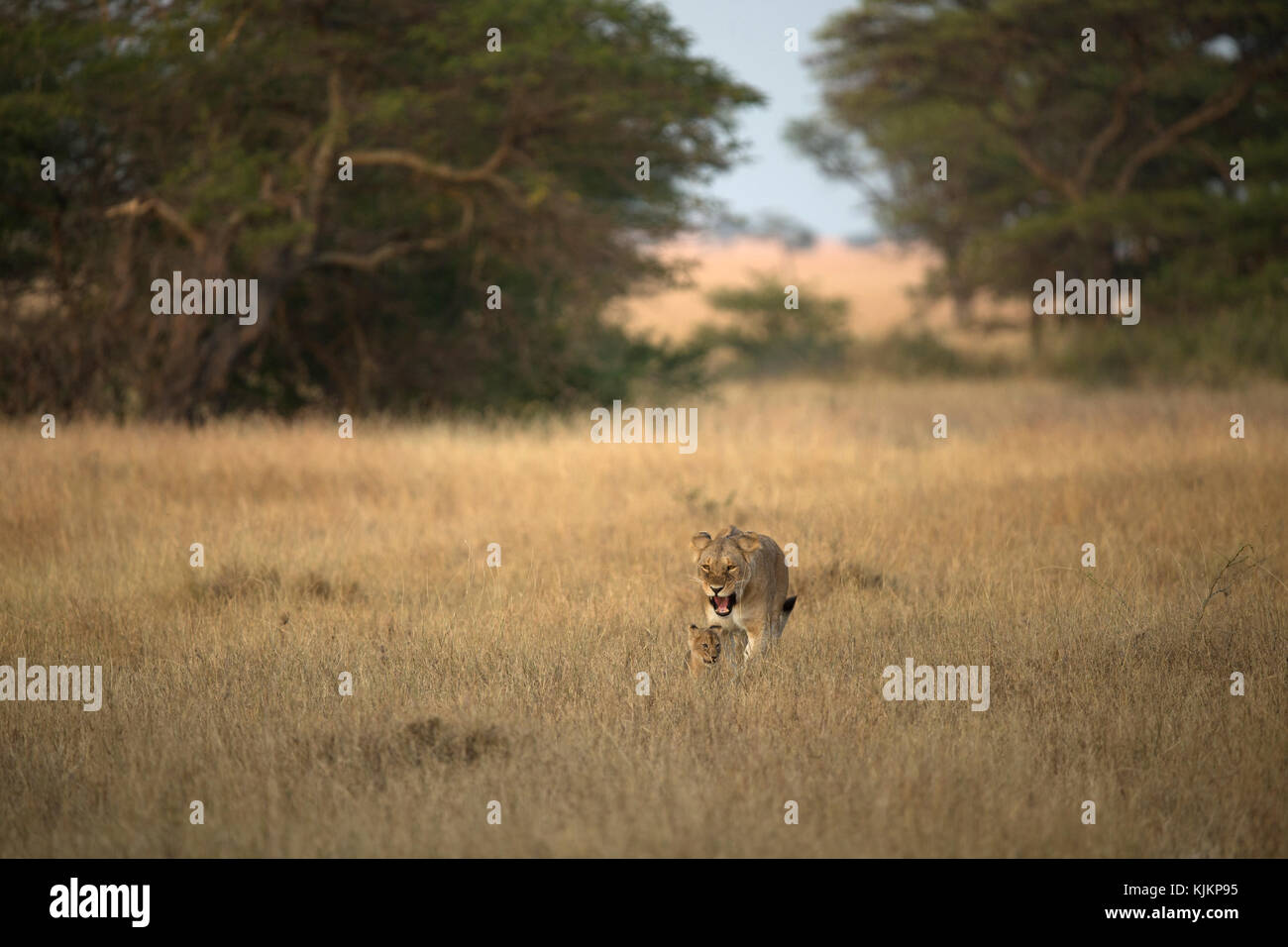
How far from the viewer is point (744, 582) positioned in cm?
576

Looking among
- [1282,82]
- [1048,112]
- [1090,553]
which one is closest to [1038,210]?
[1048,112]

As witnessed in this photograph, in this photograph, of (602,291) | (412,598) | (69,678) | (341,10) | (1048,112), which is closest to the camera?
(69,678)

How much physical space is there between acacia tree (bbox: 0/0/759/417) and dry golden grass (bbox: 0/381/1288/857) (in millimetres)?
3554

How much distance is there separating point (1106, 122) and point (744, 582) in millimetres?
26829

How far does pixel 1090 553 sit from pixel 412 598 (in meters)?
4.67

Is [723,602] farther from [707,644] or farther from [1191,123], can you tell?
[1191,123]

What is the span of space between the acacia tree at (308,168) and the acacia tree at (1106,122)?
9491mm

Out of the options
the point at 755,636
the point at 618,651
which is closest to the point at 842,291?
the point at 618,651

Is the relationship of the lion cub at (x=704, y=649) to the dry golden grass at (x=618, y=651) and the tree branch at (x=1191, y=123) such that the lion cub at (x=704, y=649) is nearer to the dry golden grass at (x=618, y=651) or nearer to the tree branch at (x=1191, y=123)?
the dry golden grass at (x=618, y=651)

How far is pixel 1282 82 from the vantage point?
77.4ft

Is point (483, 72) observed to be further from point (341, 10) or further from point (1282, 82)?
point (1282, 82)

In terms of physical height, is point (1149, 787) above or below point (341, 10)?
below

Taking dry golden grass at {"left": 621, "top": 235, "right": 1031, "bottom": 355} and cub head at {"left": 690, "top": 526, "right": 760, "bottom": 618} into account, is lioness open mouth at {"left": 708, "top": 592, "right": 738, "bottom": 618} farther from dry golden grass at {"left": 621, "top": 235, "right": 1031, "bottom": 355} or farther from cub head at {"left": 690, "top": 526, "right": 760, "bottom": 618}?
dry golden grass at {"left": 621, "top": 235, "right": 1031, "bottom": 355}
